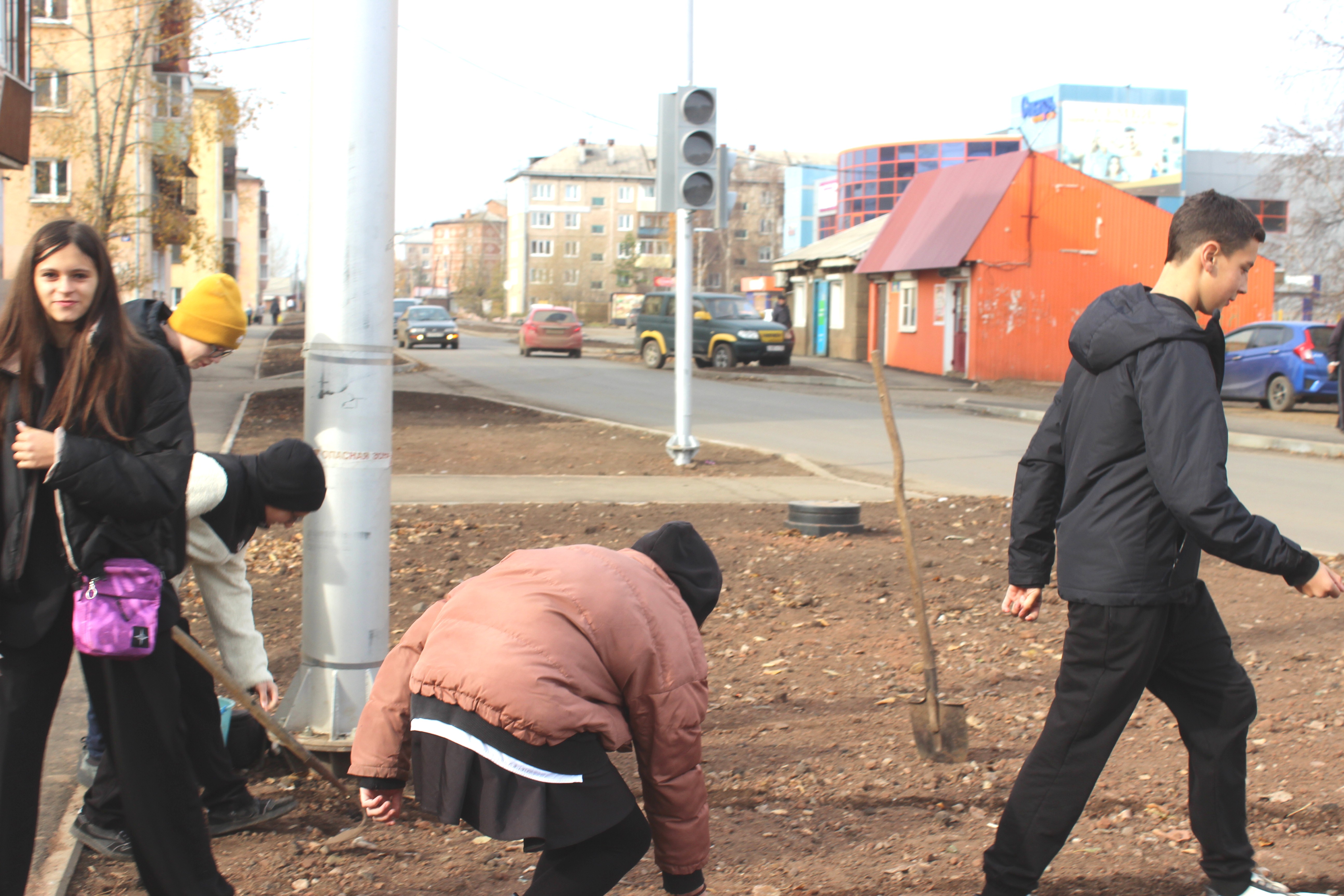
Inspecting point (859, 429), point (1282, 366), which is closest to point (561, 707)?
point (859, 429)

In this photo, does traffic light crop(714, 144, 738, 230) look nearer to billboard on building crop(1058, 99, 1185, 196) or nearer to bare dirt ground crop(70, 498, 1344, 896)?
bare dirt ground crop(70, 498, 1344, 896)

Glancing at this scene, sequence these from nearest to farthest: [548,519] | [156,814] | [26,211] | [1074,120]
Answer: [156,814]
[548,519]
[26,211]
[1074,120]

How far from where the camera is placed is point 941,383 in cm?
2803

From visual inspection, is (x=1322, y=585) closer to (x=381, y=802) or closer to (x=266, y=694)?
(x=381, y=802)

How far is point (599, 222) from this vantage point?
12531 cm

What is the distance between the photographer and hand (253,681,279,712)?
12.2ft

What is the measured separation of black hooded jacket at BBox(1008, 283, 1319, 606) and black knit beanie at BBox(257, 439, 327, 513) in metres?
1.98

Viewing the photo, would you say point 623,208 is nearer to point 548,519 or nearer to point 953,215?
point 953,215

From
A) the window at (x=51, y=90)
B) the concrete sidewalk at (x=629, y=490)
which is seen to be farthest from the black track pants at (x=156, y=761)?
the window at (x=51, y=90)

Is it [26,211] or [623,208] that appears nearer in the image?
[26,211]

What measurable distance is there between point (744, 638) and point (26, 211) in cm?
3558

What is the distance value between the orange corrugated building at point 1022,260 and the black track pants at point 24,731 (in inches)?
1009

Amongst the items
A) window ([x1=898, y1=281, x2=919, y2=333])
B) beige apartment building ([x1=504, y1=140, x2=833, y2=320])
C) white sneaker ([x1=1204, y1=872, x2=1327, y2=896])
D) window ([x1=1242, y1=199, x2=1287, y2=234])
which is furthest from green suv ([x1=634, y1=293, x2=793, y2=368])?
beige apartment building ([x1=504, y1=140, x2=833, y2=320])

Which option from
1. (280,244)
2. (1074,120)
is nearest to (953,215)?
(1074,120)
